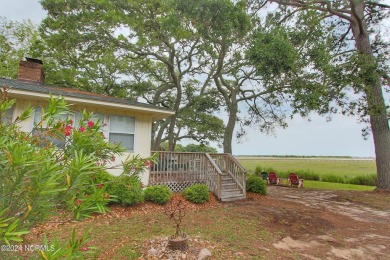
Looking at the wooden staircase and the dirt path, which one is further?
the wooden staircase

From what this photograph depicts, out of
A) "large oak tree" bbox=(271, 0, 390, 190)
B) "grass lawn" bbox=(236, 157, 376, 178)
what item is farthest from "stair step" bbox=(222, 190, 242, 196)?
"grass lawn" bbox=(236, 157, 376, 178)

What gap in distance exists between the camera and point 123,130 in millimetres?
8164

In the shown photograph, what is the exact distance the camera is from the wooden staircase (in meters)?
8.35

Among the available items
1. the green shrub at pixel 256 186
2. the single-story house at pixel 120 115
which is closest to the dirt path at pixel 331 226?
the green shrub at pixel 256 186

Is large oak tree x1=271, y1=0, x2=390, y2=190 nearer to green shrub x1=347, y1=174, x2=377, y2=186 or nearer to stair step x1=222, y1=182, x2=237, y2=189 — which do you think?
stair step x1=222, y1=182, x2=237, y2=189

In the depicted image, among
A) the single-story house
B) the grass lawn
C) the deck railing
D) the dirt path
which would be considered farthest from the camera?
the grass lawn

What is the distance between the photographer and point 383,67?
343 inches

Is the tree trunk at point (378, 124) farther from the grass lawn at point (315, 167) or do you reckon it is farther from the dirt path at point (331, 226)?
the grass lawn at point (315, 167)

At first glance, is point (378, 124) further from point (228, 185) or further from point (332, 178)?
point (332, 178)

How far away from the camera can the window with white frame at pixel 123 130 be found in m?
7.97

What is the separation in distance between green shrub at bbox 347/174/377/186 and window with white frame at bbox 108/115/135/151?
1808 cm

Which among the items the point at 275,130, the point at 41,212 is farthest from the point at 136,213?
the point at 275,130

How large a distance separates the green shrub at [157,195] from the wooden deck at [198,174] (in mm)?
1081

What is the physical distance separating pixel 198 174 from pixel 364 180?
15.7m
